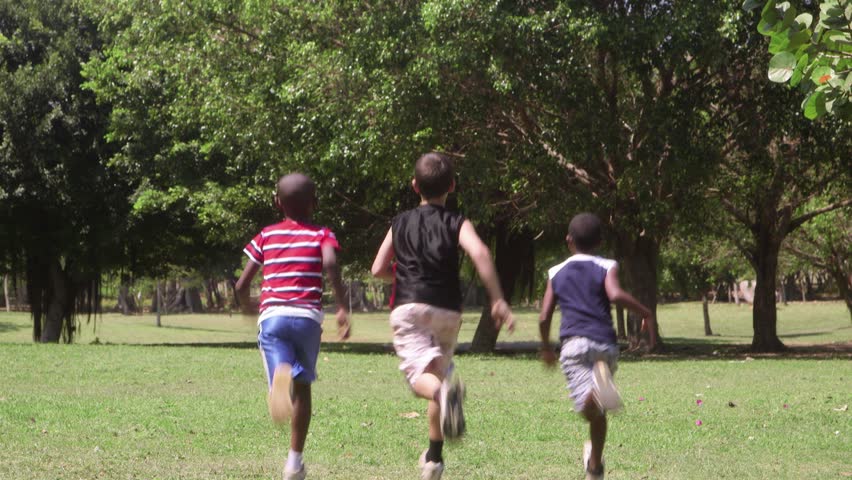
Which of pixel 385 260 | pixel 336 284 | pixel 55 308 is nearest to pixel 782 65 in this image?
pixel 385 260

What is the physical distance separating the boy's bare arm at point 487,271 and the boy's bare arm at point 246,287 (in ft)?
4.24

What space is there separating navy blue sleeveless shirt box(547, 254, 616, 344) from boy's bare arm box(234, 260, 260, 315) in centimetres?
181

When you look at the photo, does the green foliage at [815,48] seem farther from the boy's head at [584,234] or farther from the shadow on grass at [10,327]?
the shadow on grass at [10,327]

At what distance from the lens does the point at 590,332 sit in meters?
6.79

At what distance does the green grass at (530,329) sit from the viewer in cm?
4225

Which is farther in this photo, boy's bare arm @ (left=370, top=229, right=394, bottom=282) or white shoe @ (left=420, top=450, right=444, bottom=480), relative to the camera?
boy's bare arm @ (left=370, top=229, right=394, bottom=282)

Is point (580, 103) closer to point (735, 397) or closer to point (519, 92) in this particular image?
point (519, 92)

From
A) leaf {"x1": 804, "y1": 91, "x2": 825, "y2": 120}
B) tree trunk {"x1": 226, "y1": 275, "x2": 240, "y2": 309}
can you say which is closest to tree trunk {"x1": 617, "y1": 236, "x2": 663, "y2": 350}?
tree trunk {"x1": 226, "y1": 275, "x2": 240, "y2": 309}

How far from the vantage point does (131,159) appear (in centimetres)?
2919

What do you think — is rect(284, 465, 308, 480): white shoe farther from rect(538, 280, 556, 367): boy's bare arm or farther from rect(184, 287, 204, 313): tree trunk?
rect(184, 287, 204, 313): tree trunk

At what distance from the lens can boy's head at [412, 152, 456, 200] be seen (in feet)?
22.0

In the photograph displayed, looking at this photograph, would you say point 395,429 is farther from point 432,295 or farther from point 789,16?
point 789,16

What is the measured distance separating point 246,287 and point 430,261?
1.21 metres

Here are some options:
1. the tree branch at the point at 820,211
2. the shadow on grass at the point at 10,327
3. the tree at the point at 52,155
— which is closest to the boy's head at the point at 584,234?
the tree branch at the point at 820,211
